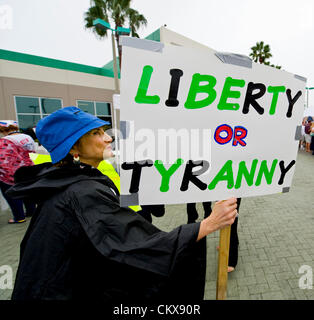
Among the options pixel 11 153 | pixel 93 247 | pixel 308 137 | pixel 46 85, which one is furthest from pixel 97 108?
pixel 93 247

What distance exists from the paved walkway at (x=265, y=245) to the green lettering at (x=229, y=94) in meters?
1.96

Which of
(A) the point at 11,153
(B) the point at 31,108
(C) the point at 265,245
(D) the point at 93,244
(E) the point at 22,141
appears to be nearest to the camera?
(D) the point at 93,244

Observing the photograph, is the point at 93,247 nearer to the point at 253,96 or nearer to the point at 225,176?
the point at 225,176

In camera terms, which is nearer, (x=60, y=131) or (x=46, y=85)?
(x=60, y=131)

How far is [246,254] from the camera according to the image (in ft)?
8.98

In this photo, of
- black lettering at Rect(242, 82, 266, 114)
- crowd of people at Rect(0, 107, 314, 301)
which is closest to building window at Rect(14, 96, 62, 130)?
crowd of people at Rect(0, 107, 314, 301)

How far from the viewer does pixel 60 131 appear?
Result: 1.06m

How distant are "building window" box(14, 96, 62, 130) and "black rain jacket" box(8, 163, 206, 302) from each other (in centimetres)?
1399

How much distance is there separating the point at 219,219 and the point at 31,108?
15.1 meters

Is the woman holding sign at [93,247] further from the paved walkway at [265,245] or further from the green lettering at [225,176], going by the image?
the paved walkway at [265,245]

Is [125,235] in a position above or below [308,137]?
above

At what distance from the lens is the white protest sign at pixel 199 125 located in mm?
1016

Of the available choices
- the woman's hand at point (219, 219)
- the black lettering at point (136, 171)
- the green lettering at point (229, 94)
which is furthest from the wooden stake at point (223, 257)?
the green lettering at point (229, 94)

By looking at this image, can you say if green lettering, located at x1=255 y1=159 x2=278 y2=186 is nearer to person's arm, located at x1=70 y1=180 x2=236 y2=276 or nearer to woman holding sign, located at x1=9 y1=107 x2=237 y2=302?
woman holding sign, located at x1=9 y1=107 x2=237 y2=302
